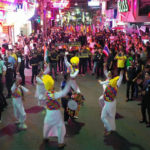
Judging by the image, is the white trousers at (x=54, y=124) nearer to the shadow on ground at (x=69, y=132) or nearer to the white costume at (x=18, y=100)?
the shadow on ground at (x=69, y=132)

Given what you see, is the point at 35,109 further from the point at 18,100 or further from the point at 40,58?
the point at 40,58

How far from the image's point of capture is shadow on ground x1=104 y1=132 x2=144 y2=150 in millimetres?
5738

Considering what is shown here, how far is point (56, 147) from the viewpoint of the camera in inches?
226

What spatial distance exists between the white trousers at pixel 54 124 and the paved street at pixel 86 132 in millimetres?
398

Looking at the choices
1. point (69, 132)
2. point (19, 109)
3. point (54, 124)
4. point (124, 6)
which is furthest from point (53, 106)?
point (124, 6)

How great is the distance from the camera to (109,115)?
6121mm

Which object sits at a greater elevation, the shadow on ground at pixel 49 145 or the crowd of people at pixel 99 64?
the crowd of people at pixel 99 64

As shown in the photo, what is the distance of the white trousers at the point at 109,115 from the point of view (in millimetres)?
6066

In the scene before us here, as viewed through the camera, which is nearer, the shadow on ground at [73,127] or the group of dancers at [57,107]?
the group of dancers at [57,107]

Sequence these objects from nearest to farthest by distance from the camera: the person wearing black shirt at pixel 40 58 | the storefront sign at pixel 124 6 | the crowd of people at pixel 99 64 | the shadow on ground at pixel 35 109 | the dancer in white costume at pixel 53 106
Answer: the dancer in white costume at pixel 53 106 → the shadow on ground at pixel 35 109 → the crowd of people at pixel 99 64 → the person wearing black shirt at pixel 40 58 → the storefront sign at pixel 124 6

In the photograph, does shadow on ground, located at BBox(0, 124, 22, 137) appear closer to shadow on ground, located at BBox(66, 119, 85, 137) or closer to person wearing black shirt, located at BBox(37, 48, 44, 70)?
shadow on ground, located at BBox(66, 119, 85, 137)

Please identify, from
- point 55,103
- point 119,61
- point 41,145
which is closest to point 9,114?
point 41,145

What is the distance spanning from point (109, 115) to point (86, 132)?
3.03 feet

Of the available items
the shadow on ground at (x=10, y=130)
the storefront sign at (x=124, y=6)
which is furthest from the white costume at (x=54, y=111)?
the storefront sign at (x=124, y=6)
